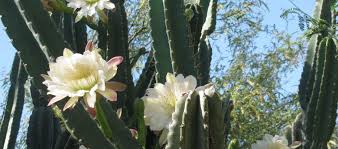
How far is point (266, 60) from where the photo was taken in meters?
9.20

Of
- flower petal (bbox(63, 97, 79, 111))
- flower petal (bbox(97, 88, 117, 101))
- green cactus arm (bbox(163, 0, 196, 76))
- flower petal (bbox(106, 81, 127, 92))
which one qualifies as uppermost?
green cactus arm (bbox(163, 0, 196, 76))

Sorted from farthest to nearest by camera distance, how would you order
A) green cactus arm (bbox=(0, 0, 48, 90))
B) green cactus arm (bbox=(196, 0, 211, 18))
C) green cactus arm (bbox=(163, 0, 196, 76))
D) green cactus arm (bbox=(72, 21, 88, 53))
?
green cactus arm (bbox=(196, 0, 211, 18)) < green cactus arm (bbox=(72, 21, 88, 53)) < green cactus arm (bbox=(163, 0, 196, 76)) < green cactus arm (bbox=(0, 0, 48, 90))

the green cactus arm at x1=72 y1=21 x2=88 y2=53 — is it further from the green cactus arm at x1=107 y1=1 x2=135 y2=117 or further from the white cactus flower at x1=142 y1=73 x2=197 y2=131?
the white cactus flower at x1=142 y1=73 x2=197 y2=131

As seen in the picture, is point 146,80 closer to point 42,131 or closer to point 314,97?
point 42,131

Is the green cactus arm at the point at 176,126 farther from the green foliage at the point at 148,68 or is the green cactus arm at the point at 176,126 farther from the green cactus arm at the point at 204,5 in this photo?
the green cactus arm at the point at 204,5

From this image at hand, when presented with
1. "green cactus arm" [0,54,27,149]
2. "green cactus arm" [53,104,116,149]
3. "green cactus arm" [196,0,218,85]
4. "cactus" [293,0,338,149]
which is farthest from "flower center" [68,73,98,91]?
"green cactus arm" [0,54,27,149]

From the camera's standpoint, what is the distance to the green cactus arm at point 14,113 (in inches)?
141

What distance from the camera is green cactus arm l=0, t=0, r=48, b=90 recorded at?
2.26 meters

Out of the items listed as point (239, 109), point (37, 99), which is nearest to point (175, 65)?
point (37, 99)

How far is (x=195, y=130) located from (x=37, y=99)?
1.65m

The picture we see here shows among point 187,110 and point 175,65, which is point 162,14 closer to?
point 175,65

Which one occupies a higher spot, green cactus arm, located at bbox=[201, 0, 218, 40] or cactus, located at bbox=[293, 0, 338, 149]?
green cactus arm, located at bbox=[201, 0, 218, 40]

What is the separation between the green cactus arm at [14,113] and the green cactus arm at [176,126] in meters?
1.65

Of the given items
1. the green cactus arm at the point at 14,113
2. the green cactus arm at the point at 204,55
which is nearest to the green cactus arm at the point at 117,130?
the green cactus arm at the point at 204,55
